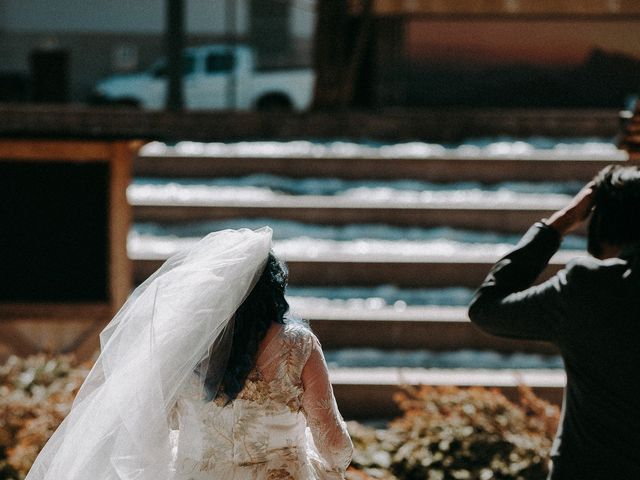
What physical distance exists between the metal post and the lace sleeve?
465 inches

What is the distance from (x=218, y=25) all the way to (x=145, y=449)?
15682 millimetres

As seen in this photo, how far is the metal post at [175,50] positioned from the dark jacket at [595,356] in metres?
12.2

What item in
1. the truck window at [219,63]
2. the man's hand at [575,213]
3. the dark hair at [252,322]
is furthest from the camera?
the truck window at [219,63]

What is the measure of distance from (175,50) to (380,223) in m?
6.34

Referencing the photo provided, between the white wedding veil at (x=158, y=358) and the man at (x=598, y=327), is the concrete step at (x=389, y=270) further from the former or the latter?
the man at (x=598, y=327)

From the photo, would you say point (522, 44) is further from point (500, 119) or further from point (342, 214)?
point (342, 214)

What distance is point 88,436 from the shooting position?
3174 mm

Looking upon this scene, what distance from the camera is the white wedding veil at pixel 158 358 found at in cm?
304

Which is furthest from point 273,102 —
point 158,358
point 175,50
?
point 158,358

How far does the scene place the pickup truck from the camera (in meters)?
17.5

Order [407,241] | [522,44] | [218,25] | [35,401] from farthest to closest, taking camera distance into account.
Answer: [218,25]
[522,44]
[407,241]
[35,401]

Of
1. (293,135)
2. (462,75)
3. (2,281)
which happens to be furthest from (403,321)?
(462,75)

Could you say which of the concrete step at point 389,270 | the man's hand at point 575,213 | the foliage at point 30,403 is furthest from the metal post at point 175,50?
the man's hand at point 575,213

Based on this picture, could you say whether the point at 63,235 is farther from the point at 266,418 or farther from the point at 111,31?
the point at 111,31
